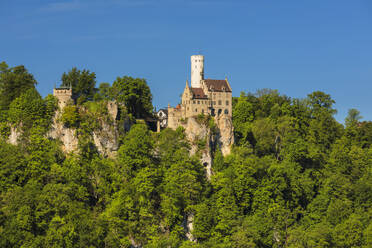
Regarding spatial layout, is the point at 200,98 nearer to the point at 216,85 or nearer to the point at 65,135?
the point at 216,85

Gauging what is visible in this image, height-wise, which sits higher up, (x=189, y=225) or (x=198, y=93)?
(x=198, y=93)

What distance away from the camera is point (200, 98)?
96125 millimetres

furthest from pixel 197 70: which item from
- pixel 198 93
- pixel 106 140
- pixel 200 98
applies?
pixel 106 140

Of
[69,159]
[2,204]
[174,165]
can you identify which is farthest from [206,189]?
[2,204]

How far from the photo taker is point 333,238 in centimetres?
8469

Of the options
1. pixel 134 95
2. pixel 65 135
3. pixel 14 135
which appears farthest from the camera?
pixel 134 95

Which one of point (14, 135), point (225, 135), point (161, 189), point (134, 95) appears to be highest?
point (134, 95)

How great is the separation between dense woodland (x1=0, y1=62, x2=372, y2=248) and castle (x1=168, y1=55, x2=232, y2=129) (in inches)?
123

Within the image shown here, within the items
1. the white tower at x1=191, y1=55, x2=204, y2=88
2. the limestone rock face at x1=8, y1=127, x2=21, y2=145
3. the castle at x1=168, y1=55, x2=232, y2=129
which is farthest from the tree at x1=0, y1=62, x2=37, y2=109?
the white tower at x1=191, y1=55, x2=204, y2=88

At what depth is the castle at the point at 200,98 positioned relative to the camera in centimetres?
9500

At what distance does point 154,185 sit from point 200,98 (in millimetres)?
16694

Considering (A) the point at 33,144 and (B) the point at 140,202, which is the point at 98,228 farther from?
(A) the point at 33,144

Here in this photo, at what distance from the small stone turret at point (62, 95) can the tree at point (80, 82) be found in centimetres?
413

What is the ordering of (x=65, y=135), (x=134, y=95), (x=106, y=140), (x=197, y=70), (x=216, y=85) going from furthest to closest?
(x=197, y=70)
(x=216, y=85)
(x=134, y=95)
(x=106, y=140)
(x=65, y=135)
